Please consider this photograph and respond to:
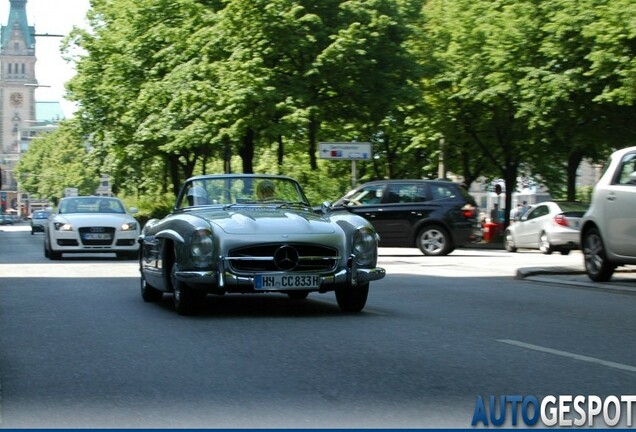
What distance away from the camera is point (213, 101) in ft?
123

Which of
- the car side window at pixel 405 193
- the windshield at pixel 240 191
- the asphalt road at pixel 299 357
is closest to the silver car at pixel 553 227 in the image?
the car side window at pixel 405 193

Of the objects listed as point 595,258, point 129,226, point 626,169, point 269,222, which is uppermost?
point 626,169

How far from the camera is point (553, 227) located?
30828 millimetres

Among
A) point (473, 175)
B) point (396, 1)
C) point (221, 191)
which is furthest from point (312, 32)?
point (221, 191)

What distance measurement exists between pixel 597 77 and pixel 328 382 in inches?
1140

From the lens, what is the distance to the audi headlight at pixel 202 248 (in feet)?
36.4

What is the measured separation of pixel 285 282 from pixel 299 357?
2.69 metres

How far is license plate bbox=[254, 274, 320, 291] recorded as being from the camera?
1098 cm

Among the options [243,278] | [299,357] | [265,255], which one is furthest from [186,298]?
[299,357]

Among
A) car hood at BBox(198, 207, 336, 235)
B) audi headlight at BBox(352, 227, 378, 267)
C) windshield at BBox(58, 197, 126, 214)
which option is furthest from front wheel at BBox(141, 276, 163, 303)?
windshield at BBox(58, 197, 126, 214)

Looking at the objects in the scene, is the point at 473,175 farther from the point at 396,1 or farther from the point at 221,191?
the point at 221,191

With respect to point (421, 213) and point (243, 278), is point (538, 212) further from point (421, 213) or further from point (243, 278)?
point (243, 278)

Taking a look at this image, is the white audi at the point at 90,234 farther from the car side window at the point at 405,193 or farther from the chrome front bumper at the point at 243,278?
the chrome front bumper at the point at 243,278

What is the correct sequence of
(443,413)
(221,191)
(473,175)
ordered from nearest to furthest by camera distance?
(443,413), (221,191), (473,175)
